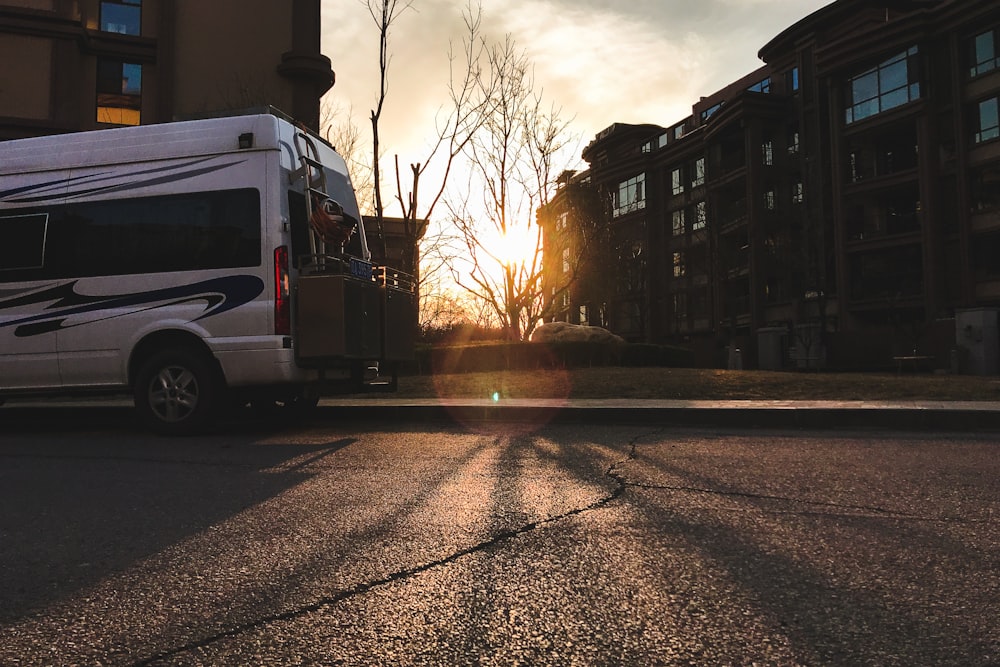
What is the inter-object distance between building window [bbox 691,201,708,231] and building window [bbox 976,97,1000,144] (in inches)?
630

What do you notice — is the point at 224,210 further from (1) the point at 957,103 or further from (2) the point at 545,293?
(1) the point at 957,103

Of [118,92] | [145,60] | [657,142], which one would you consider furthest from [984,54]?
[118,92]

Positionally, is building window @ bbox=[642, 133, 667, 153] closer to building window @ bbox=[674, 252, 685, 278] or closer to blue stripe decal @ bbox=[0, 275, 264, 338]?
building window @ bbox=[674, 252, 685, 278]

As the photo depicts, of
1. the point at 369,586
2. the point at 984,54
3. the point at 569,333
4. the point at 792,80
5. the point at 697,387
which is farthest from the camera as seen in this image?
the point at 792,80

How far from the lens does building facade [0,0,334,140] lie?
22.2m

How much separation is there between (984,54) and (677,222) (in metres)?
21.2

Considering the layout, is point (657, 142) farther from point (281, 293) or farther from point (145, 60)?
point (281, 293)

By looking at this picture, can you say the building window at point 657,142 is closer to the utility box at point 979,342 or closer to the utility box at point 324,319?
the utility box at point 979,342

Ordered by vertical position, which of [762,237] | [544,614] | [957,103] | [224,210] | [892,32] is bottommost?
[544,614]

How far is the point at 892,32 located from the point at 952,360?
18.0 metres

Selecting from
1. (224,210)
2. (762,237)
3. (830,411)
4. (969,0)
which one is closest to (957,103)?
(969,0)

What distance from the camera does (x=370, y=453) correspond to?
6.18m

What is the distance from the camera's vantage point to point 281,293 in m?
7.20

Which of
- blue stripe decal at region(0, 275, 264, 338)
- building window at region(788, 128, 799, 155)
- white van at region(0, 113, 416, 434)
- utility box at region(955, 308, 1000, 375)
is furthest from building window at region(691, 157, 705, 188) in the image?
blue stripe decal at region(0, 275, 264, 338)
